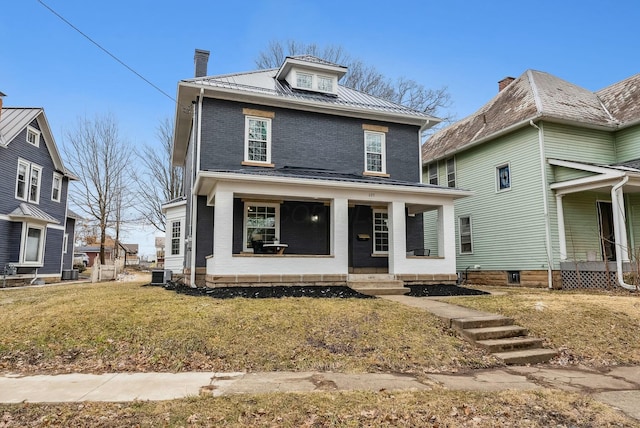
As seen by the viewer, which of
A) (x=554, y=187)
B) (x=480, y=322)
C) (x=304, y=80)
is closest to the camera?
(x=480, y=322)

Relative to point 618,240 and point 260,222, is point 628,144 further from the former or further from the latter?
point 260,222

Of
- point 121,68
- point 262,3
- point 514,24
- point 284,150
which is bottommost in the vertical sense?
point 284,150

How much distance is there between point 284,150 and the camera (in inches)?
515

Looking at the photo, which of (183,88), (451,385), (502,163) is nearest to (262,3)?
(183,88)

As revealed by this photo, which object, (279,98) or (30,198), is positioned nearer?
(279,98)

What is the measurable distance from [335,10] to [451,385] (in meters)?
13.8

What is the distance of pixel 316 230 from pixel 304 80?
563 centimetres

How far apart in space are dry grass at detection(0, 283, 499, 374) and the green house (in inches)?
325

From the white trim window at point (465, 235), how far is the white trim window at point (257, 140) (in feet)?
30.5

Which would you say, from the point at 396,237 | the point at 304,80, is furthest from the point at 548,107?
the point at 304,80

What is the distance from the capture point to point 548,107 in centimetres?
1391

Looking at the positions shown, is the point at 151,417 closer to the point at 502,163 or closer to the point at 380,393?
the point at 380,393

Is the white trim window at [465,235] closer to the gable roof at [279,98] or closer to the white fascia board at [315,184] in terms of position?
the gable roof at [279,98]

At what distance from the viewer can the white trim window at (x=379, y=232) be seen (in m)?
14.0
